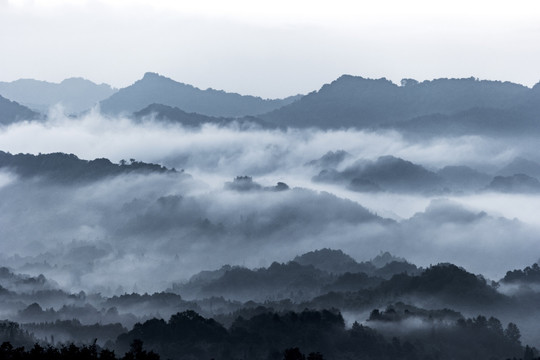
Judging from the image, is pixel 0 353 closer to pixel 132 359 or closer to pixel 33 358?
pixel 33 358

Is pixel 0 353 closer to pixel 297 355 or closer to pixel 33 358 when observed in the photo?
pixel 33 358

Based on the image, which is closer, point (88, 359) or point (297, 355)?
point (88, 359)

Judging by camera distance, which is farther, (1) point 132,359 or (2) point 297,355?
(2) point 297,355

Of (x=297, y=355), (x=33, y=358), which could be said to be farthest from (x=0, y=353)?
(x=297, y=355)

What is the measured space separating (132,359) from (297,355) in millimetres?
43763

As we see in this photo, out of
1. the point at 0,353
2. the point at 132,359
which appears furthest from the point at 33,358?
the point at 132,359

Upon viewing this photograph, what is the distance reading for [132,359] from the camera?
381ft

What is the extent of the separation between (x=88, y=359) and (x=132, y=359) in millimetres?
5042

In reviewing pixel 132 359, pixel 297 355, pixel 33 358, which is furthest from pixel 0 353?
pixel 297 355

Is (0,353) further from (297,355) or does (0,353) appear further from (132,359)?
(297,355)

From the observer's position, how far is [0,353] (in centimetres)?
11025

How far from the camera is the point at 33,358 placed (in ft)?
369

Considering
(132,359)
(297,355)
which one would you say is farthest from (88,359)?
(297,355)

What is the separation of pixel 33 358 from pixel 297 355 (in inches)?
2058
